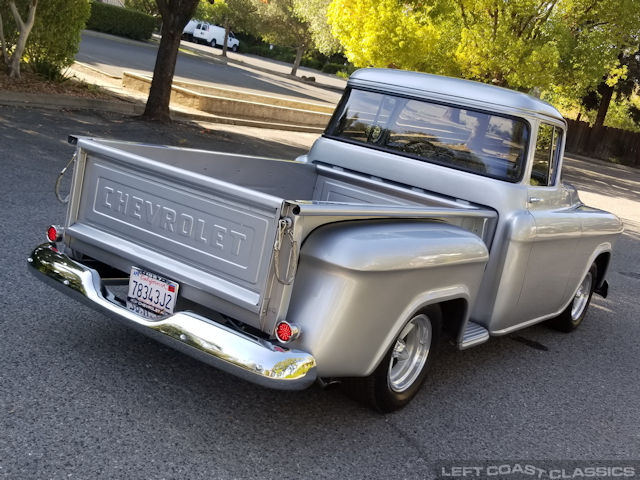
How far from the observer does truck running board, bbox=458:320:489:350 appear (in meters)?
4.75

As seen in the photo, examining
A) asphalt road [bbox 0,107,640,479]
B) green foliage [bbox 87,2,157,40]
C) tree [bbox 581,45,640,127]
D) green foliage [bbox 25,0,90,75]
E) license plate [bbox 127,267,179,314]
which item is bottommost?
asphalt road [bbox 0,107,640,479]

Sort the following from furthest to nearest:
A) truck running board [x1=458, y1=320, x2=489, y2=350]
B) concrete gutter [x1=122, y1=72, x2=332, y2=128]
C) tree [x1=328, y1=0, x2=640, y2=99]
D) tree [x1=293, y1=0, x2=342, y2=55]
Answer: tree [x1=293, y1=0, x2=342, y2=55] → concrete gutter [x1=122, y1=72, x2=332, y2=128] → tree [x1=328, y1=0, x2=640, y2=99] → truck running board [x1=458, y1=320, x2=489, y2=350]

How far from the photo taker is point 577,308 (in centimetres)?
699

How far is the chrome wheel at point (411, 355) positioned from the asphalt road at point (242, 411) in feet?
0.64

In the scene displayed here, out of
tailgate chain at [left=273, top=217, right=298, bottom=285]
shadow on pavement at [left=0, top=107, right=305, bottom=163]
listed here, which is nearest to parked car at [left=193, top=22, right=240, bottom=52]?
shadow on pavement at [left=0, top=107, right=305, bottom=163]

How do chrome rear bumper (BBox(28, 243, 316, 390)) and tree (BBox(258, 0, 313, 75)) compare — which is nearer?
chrome rear bumper (BBox(28, 243, 316, 390))

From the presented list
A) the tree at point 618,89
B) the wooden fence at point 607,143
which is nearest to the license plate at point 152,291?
the tree at point 618,89

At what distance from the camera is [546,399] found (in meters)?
5.15

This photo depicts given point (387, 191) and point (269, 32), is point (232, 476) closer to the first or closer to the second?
point (387, 191)

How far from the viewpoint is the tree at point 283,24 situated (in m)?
45.7

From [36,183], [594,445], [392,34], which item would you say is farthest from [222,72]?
[594,445]

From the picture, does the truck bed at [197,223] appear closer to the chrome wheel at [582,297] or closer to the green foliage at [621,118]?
the chrome wheel at [582,297]

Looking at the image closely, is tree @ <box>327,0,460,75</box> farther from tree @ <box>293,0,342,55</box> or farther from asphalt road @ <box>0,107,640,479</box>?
tree @ <box>293,0,342,55</box>

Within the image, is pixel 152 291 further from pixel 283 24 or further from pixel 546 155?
pixel 283 24
